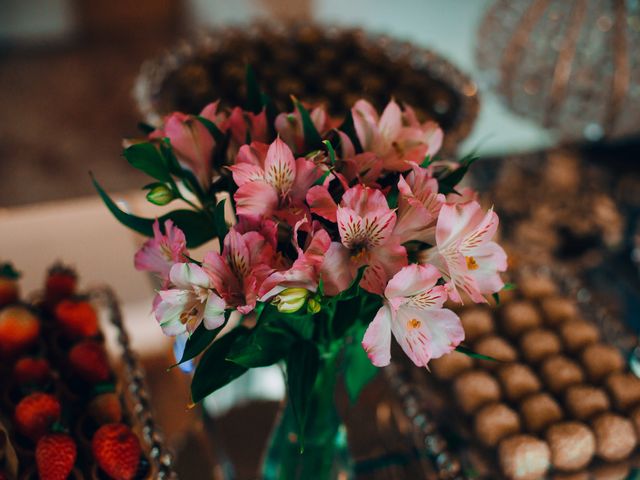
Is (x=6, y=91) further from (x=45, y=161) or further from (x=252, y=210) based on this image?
(x=252, y=210)

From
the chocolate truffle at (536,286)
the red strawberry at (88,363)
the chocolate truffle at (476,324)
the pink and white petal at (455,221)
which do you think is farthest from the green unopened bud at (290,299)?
the chocolate truffle at (536,286)

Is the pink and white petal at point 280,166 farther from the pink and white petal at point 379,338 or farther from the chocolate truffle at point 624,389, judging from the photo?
the chocolate truffle at point 624,389

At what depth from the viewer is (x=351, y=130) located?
566mm

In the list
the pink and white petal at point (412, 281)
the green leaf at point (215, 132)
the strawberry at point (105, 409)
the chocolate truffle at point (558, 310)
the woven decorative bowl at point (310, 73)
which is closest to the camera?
the pink and white petal at point (412, 281)

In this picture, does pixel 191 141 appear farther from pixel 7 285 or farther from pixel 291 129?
pixel 7 285

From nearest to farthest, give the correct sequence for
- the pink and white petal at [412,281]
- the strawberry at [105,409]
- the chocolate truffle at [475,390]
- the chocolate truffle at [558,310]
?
the pink and white petal at [412,281] < the strawberry at [105,409] < the chocolate truffle at [475,390] < the chocolate truffle at [558,310]

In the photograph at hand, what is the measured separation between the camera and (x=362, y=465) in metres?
0.77

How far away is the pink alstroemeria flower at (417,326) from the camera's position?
46 centimetres

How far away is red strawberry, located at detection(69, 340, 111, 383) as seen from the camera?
2.25ft

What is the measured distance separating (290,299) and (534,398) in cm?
42

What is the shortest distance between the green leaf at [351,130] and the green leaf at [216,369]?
178 millimetres

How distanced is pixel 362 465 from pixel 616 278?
20.8 inches

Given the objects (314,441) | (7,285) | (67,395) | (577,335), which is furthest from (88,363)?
(577,335)

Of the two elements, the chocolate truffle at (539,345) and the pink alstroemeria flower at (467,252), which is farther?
the chocolate truffle at (539,345)
